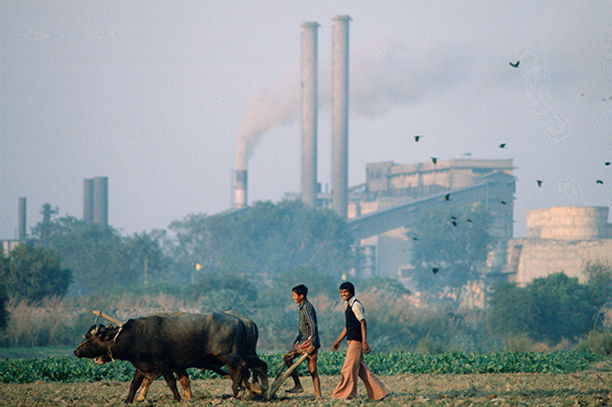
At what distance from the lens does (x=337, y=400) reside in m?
14.7

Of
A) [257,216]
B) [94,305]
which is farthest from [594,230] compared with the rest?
[94,305]

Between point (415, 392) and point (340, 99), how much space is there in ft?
245

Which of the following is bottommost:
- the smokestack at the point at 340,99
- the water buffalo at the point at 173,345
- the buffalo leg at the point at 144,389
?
the buffalo leg at the point at 144,389

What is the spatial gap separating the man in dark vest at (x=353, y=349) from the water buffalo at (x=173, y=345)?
1367 mm

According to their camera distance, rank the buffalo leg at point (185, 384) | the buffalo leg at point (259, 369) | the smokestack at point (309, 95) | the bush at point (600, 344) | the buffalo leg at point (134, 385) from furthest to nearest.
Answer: the smokestack at point (309, 95) < the bush at point (600, 344) < the buffalo leg at point (185, 384) < the buffalo leg at point (259, 369) < the buffalo leg at point (134, 385)

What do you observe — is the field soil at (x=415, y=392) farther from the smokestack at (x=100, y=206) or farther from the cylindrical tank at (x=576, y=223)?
the smokestack at (x=100, y=206)

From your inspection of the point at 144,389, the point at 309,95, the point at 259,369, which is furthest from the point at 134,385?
the point at 309,95

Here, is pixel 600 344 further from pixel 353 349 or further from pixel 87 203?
pixel 87 203

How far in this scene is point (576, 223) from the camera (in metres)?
82.7

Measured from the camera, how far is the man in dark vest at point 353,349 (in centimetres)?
1446

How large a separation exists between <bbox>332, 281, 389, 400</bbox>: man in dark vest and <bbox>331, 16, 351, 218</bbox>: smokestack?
75665 mm

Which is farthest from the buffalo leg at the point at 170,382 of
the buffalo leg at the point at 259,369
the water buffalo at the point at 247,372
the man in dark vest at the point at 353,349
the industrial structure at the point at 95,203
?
the industrial structure at the point at 95,203

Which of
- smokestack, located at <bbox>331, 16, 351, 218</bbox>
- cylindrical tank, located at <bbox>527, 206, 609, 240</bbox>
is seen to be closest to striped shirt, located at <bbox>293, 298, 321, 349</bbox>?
cylindrical tank, located at <bbox>527, 206, 609, 240</bbox>

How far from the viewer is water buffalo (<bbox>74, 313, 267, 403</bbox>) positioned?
14.9m
